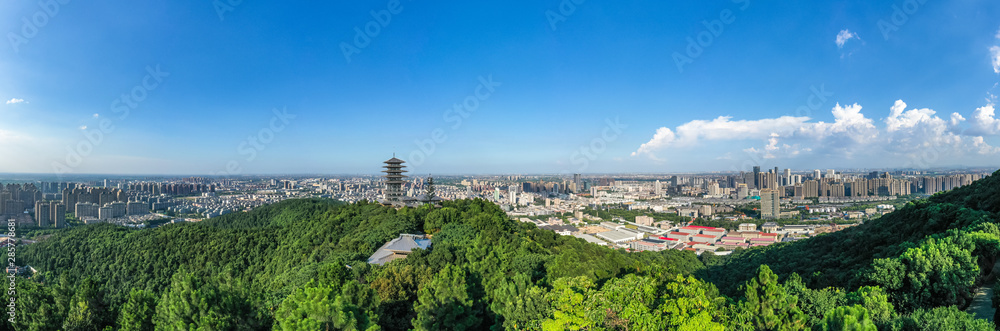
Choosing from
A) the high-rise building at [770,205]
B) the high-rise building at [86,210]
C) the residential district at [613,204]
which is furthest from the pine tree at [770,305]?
the high-rise building at [770,205]

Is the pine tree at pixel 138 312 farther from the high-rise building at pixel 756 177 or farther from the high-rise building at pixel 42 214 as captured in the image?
the high-rise building at pixel 756 177

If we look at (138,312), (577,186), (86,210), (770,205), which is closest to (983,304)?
(138,312)

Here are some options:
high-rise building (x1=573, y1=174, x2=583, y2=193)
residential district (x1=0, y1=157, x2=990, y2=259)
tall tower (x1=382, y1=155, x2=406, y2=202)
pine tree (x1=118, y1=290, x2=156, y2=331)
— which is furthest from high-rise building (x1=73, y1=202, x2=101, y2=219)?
high-rise building (x1=573, y1=174, x2=583, y2=193)

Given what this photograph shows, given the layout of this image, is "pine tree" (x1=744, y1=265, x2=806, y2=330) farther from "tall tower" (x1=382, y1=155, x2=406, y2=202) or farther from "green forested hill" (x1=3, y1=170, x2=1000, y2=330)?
"tall tower" (x1=382, y1=155, x2=406, y2=202)

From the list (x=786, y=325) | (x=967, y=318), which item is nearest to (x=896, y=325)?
(x=967, y=318)

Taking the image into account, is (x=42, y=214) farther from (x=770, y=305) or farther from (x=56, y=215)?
(x=770, y=305)

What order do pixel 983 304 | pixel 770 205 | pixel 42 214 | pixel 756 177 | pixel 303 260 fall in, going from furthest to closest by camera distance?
pixel 756 177 < pixel 770 205 < pixel 42 214 < pixel 303 260 < pixel 983 304
